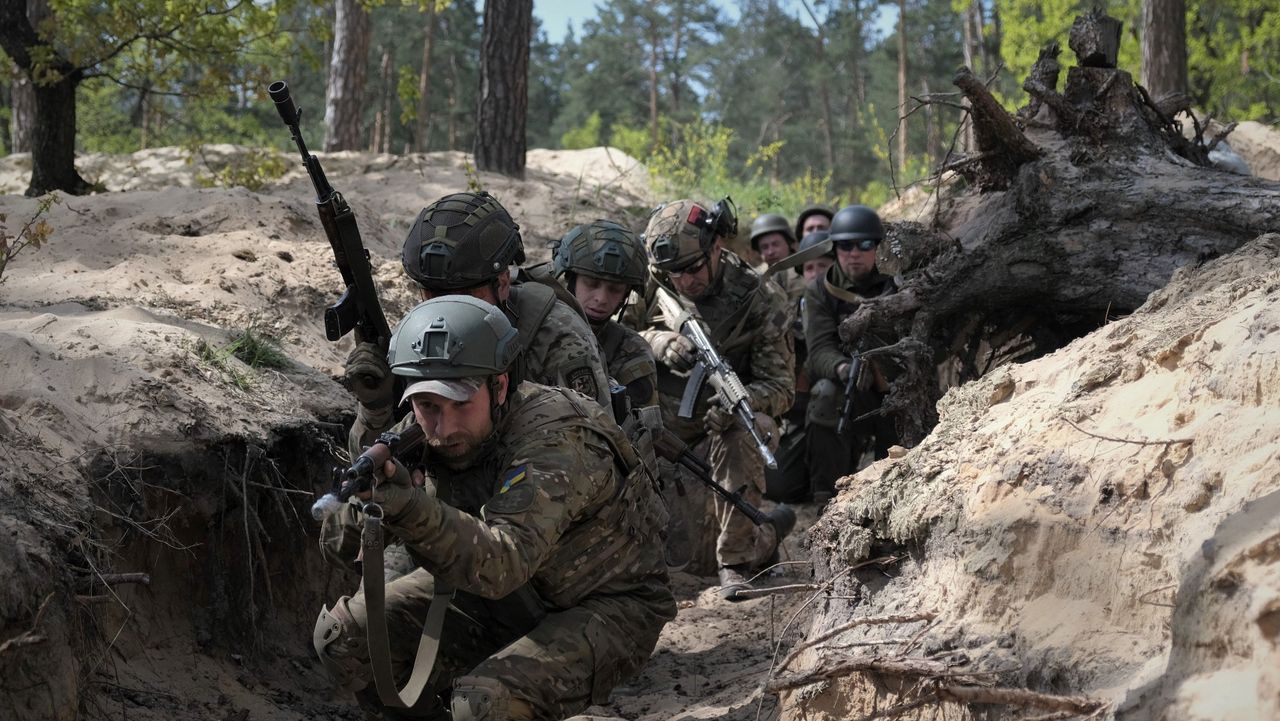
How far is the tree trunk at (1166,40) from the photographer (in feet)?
42.0

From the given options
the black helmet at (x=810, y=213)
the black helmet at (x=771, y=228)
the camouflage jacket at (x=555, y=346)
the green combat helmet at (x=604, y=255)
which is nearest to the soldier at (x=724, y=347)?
the green combat helmet at (x=604, y=255)

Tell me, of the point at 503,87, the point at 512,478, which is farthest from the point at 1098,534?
the point at 503,87

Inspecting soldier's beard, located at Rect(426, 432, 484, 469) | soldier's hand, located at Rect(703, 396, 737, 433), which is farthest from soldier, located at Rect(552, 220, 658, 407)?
soldier's beard, located at Rect(426, 432, 484, 469)

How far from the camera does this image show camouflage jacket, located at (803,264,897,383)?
8484 millimetres

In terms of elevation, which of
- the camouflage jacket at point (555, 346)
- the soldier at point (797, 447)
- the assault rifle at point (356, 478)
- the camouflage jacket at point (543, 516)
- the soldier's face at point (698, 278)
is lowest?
the soldier at point (797, 447)

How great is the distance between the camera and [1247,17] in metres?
22.9

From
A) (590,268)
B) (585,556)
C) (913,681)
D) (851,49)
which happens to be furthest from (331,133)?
(851,49)

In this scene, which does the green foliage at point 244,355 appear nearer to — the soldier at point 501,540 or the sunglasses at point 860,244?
the soldier at point 501,540

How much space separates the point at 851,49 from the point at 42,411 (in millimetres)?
40637

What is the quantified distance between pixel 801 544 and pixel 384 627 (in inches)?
81.1

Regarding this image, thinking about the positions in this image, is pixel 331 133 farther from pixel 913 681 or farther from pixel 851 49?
pixel 851 49

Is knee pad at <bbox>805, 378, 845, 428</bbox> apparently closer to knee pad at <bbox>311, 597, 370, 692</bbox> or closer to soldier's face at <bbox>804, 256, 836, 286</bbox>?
soldier's face at <bbox>804, 256, 836, 286</bbox>

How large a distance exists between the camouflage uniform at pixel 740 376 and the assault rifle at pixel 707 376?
5.3 inches

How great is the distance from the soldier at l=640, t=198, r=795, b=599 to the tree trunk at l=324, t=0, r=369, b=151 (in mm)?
7340
